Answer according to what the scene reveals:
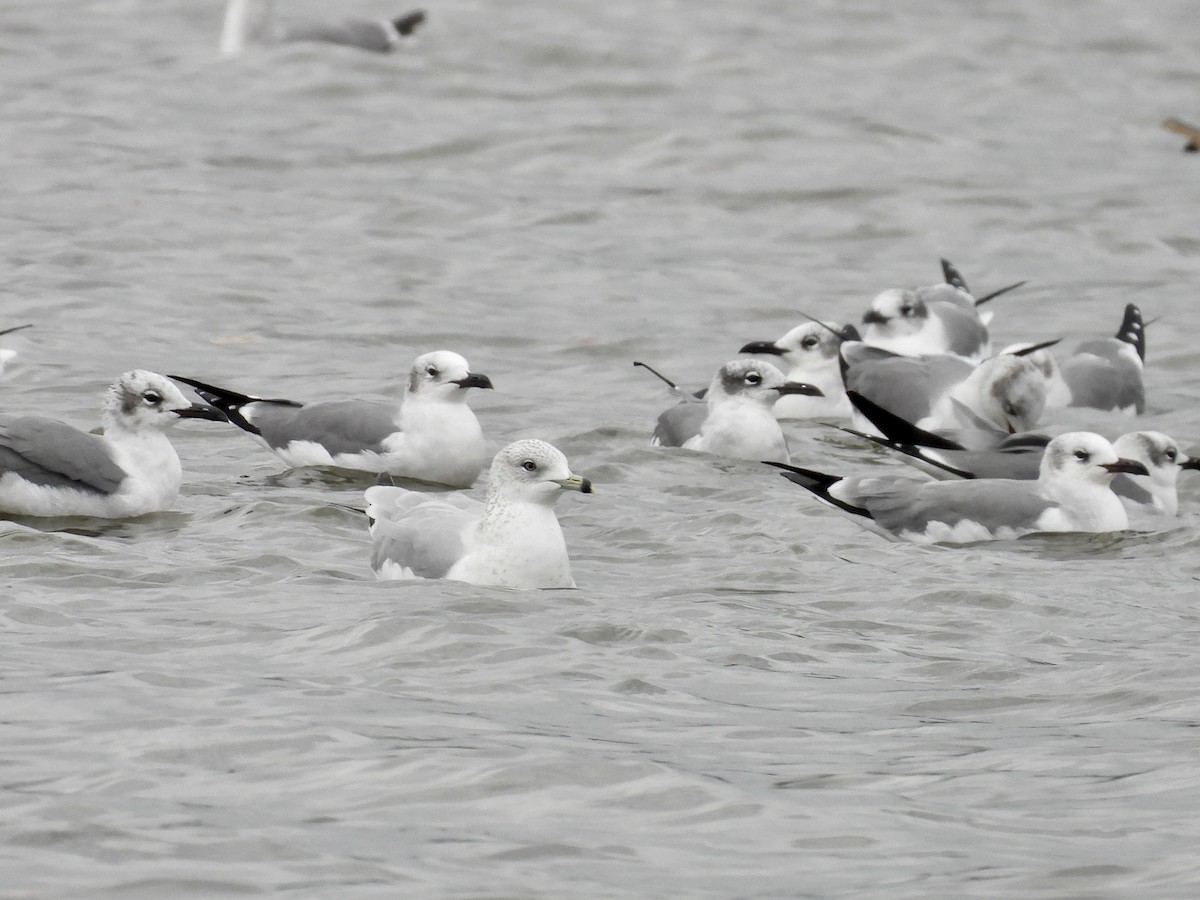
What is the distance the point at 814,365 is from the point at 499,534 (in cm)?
524

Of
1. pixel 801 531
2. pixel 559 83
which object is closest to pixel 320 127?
pixel 559 83

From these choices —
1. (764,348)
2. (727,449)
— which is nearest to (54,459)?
(727,449)

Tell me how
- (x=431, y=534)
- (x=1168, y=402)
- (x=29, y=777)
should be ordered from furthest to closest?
(x=1168, y=402)
(x=431, y=534)
(x=29, y=777)

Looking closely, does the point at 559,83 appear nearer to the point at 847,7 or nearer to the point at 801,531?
the point at 847,7

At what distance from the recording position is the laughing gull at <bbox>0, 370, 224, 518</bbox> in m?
9.10

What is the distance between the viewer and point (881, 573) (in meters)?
8.78

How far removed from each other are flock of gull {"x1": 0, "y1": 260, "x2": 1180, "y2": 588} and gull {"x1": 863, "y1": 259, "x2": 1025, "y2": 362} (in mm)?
262

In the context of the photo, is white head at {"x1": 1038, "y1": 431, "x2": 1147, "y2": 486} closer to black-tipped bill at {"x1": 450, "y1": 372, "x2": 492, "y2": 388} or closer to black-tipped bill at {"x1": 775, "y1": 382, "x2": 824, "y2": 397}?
black-tipped bill at {"x1": 775, "y1": 382, "x2": 824, "y2": 397}

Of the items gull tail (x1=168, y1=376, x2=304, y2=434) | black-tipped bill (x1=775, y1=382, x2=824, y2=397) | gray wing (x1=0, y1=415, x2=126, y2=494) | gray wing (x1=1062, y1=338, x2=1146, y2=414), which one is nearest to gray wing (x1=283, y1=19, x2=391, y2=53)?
gray wing (x1=1062, y1=338, x2=1146, y2=414)

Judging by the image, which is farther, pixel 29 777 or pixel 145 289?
pixel 145 289

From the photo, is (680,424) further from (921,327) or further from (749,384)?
(921,327)

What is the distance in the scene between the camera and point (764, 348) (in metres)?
12.7

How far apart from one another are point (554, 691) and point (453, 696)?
0.32 m

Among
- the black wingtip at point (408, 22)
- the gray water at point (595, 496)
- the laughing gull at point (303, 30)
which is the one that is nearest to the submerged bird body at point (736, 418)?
the gray water at point (595, 496)
